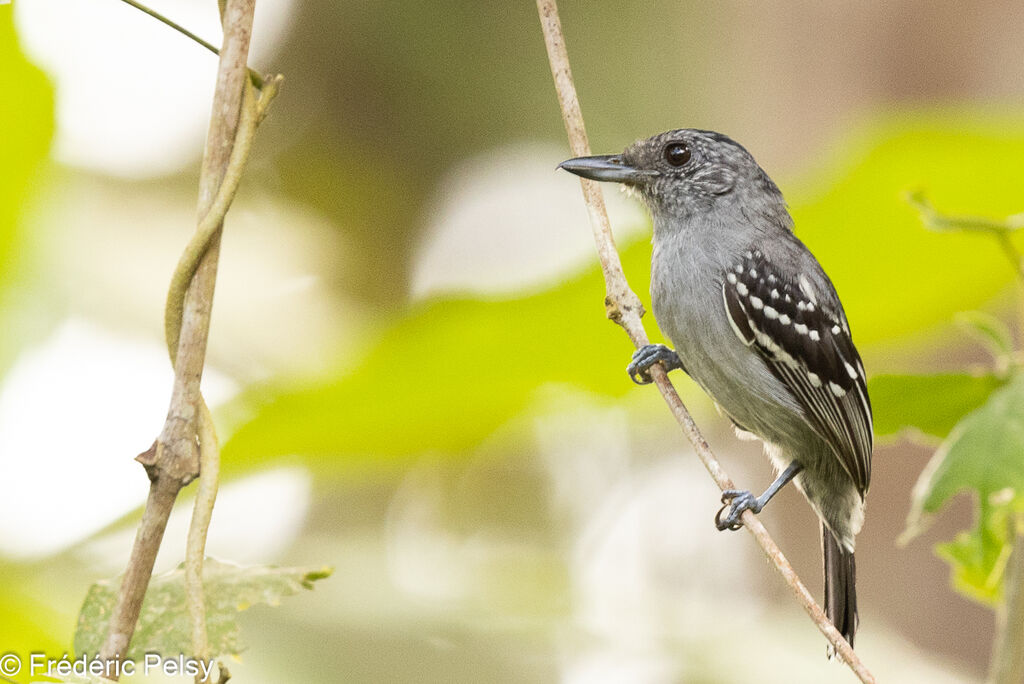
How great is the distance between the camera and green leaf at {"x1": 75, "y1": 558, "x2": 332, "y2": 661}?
917mm

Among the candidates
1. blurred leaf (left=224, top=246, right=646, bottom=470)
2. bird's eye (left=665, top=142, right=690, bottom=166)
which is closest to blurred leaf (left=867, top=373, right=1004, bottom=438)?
blurred leaf (left=224, top=246, right=646, bottom=470)

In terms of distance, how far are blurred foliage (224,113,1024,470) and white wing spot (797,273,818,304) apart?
11cm

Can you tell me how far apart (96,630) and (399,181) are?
3428 millimetres

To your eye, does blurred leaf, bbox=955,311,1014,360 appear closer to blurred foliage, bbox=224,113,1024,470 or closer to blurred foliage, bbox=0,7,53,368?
blurred foliage, bbox=224,113,1024,470

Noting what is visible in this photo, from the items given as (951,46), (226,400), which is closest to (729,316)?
(226,400)

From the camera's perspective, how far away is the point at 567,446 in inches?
141

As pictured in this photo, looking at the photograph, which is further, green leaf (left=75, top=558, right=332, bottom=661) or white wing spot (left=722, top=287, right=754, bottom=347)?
white wing spot (left=722, top=287, right=754, bottom=347)

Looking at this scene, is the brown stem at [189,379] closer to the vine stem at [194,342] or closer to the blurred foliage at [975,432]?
the vine stem at [194,342]

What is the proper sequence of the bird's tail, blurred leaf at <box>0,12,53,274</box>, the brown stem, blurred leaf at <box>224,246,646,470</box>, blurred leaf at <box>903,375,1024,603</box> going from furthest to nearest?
1. blurred leaf at <box>224,246,646,470</box>
2. the bird's tail
3. blurred leaf at <box>0,12,53,274</box>
4. blurred leaf at <box>903,375,1024,603</box>
5. the brown stem

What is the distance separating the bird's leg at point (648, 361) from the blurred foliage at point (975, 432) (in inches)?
17.2

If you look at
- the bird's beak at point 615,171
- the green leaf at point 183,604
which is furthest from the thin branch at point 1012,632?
the green leaf at point 183,604

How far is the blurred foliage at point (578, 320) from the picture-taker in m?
1.91

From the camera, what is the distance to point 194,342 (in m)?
0.84

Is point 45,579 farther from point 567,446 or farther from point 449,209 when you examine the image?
point 449,209
